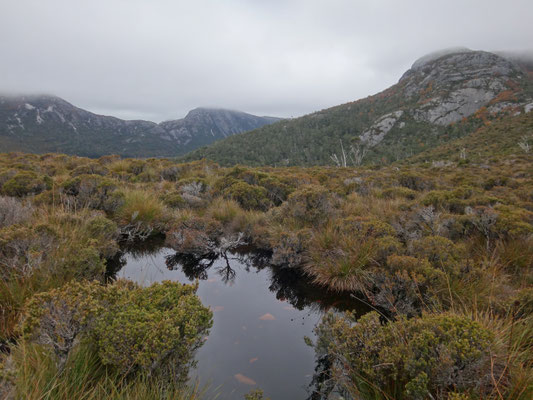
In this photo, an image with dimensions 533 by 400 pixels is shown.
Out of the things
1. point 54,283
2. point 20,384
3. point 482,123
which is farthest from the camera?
point 482,123

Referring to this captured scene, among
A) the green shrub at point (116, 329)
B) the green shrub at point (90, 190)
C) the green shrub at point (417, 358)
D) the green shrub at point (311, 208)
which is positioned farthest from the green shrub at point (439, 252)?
the green shrub at point (90, 190)

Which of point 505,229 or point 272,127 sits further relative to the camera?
point 272,127

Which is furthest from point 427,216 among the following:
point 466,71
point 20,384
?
point 466,71

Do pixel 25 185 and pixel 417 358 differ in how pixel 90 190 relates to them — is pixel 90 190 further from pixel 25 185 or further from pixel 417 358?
pixel 417 358

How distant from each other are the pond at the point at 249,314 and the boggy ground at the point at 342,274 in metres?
0.30

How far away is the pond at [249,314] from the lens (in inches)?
108

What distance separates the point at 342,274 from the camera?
4535 millimetres

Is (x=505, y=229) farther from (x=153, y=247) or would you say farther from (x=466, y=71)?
(x=466, y=71)

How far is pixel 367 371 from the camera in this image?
85.8 inches

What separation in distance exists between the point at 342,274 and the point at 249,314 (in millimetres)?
1721

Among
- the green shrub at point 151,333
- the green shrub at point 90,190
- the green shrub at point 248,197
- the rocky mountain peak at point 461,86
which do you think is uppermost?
the rocky mountain peak at point 461,86

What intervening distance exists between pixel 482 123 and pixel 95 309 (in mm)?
85487

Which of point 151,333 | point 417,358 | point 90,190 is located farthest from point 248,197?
point 417,358

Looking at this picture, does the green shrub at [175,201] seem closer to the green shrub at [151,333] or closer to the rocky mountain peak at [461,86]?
the green shrub at [151,333]
